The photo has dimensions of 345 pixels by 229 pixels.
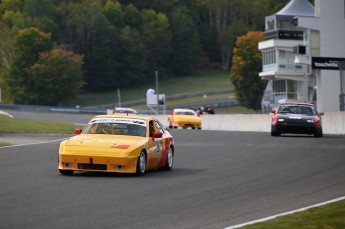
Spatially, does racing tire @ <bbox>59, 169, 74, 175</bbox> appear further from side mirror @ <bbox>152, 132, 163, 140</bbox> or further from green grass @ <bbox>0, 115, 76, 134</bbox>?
green grass @ <bbox>0, 115, 76, 134</bbox>

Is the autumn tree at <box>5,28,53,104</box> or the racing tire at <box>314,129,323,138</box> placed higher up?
the autumn tree at <box>5,28,53,104</box>

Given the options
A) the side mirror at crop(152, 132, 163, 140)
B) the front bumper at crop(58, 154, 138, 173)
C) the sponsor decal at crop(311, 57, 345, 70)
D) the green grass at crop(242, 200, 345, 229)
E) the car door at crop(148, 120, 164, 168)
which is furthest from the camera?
the sponsor decal at crop(311, 57, 345, 70)

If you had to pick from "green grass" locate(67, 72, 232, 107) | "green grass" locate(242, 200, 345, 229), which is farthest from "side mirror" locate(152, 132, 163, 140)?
"green grass" locate(67, 72, 232, 107)

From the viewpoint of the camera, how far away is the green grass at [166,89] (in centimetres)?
14550

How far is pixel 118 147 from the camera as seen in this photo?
1928cm

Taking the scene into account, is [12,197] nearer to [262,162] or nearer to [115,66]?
[262,162]

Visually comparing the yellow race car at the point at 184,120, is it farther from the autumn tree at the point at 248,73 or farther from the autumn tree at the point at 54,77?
the autumn tree at the point at 54,77

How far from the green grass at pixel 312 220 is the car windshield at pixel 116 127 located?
7674 mm

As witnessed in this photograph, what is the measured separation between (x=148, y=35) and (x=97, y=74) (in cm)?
1375

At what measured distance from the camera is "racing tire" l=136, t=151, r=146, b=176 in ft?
63.4

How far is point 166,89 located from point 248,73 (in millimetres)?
27097

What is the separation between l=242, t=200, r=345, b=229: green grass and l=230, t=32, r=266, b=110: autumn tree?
362 ft

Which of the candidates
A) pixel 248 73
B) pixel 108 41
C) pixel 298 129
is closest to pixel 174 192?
pixel 298 129

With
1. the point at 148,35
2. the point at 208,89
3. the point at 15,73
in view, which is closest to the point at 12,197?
the point at 15,73
